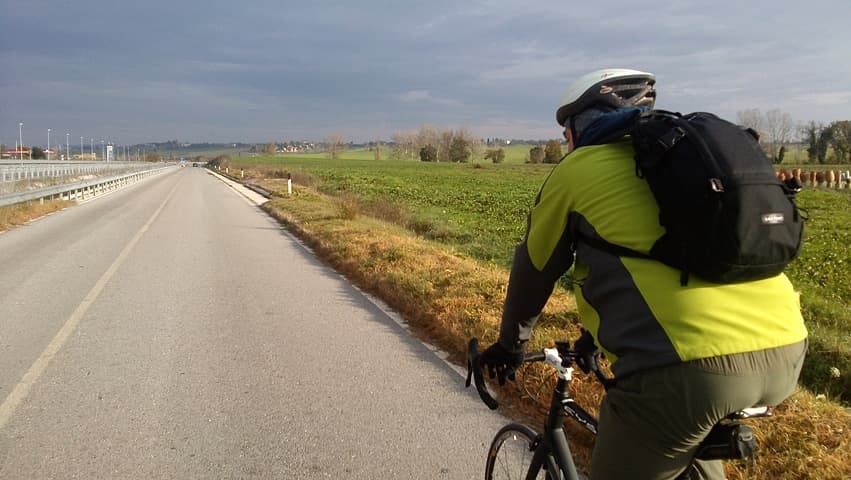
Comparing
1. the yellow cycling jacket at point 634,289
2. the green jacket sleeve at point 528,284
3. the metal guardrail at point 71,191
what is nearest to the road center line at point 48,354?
the green jacket sleeve at point 528,284

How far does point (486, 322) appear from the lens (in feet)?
A: 21.7

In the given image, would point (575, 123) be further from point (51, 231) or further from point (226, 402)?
point (51, 231)

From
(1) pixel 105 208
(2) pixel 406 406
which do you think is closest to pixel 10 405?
A: (2) pixel 406 406

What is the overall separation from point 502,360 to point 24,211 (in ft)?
75.6

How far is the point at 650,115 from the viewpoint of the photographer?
181 cm

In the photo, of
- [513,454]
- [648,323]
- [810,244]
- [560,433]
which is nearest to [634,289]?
[648,323]

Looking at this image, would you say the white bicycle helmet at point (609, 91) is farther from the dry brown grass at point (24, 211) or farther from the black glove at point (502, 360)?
the dry brown grass at point (24, 211)

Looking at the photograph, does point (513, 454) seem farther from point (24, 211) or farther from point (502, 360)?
point (24, 211)

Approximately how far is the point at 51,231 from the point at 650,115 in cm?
1805

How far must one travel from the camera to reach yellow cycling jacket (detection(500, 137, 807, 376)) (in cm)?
167

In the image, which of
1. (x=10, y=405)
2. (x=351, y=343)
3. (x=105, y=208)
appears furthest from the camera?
(x=105, y=208)

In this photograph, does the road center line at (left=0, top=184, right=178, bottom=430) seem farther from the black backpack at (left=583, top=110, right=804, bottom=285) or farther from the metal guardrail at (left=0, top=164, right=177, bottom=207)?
the metal guardrail at (left=0, top=164, right=177, bottom=207)

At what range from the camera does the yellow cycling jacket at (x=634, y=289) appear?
65.6 inches

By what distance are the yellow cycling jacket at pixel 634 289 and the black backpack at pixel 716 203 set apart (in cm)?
5
